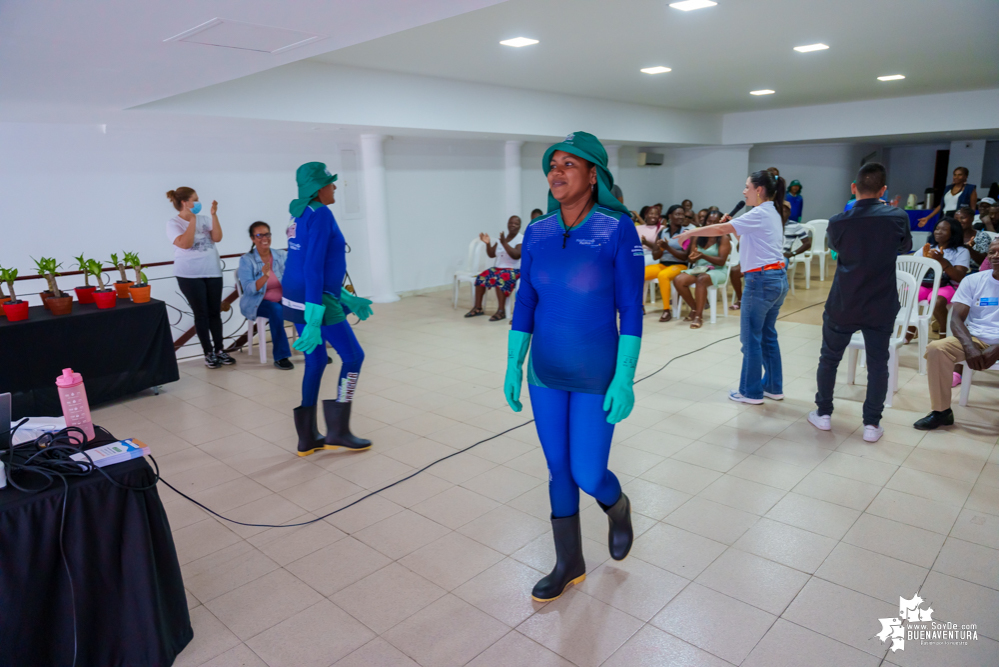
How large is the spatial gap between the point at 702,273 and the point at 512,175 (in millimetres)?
3878

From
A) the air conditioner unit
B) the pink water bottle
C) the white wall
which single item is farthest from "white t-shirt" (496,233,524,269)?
the white wall

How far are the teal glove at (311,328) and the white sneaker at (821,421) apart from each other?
116 inches

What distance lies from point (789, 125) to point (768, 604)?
427 inches

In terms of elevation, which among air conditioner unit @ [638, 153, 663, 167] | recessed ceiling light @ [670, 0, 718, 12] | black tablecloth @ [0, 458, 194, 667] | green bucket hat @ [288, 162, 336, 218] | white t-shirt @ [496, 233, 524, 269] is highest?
recessed ceiling light @ [670, 0, 718, 12]

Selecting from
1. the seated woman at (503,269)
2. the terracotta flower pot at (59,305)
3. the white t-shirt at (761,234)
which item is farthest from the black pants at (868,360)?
the terracotta flower pot at (59,305)

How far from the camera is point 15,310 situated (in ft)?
13.8

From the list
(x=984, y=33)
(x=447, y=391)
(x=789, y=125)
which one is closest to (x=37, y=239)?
(x=447, y=391)

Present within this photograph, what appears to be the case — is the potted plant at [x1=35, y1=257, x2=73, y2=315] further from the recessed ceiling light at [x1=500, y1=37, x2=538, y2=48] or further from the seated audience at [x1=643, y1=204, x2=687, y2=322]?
the seated audience at [x1=643, y1=204, x2=687, y2=322]

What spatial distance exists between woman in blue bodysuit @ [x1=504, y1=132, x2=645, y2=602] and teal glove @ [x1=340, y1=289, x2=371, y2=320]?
1596 millimetres

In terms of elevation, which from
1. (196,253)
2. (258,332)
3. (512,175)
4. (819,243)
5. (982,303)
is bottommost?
(258,332)

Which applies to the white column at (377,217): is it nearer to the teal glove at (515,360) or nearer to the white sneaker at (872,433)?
the white sneaker at (872,433)

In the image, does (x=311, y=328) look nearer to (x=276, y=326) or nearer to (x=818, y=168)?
(x=276, y=326)

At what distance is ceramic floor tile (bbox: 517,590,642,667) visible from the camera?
6.70 ft

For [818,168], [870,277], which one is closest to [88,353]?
[870,277]
